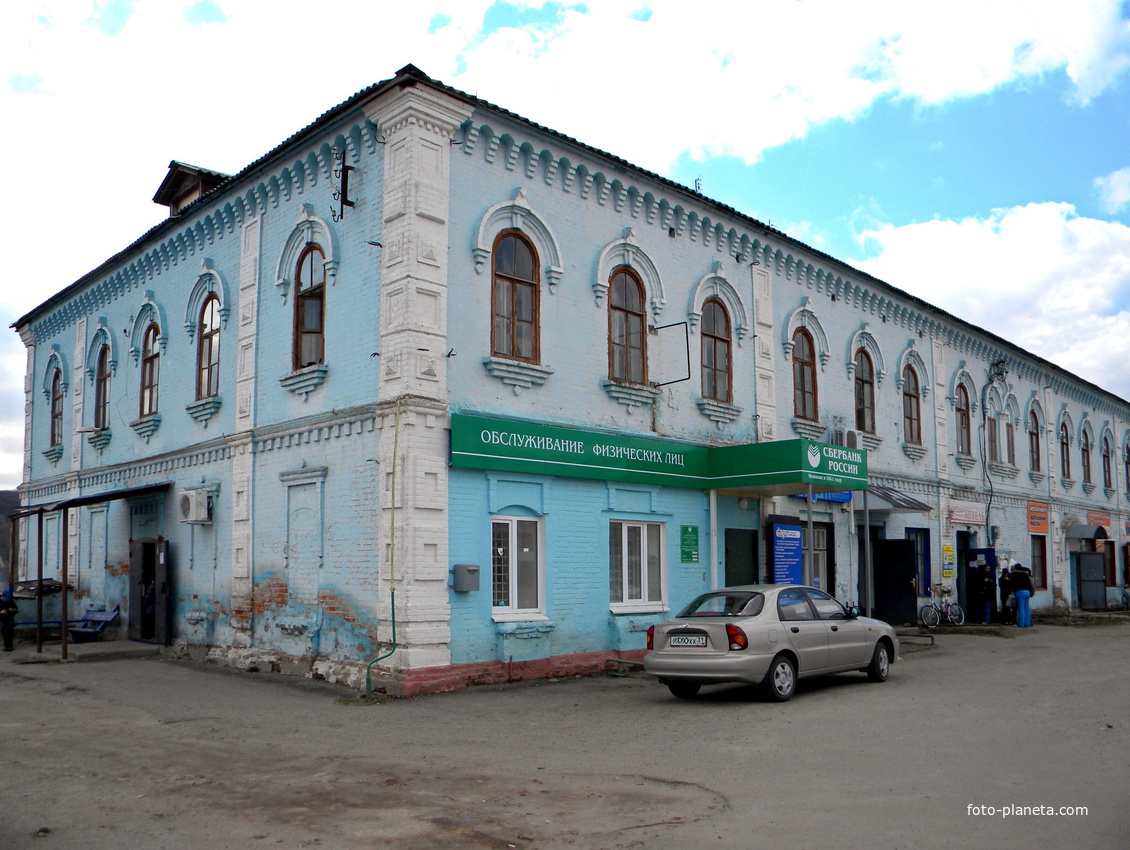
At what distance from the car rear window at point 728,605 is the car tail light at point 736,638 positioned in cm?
40

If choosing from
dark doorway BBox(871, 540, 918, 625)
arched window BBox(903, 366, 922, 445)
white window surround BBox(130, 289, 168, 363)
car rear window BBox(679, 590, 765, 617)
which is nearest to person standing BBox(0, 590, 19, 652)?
white window surround BBox(130, 289, 168, 363)

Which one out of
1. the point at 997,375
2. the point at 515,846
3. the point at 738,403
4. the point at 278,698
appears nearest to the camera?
the point at 515,846

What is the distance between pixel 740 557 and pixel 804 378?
454 centimetres

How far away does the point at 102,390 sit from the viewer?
71.7ft

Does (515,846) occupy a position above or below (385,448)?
below

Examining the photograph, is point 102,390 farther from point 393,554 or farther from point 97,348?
point 393,554

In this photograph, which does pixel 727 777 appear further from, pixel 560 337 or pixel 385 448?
pixel 560 337

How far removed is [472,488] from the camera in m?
13.8

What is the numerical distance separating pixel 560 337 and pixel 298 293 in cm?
413

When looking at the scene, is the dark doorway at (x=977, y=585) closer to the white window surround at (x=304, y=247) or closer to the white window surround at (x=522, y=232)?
the white window surround at (x=522, y=232)

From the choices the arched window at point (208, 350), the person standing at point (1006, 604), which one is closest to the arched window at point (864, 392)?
the person standing at point (1006, 604)

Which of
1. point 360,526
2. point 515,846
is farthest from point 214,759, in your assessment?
point 360,526

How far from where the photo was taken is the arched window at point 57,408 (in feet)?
78.7

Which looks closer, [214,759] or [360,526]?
[214,759]
